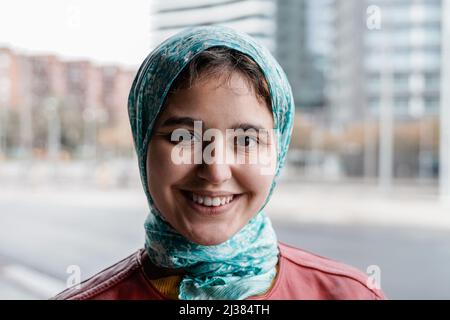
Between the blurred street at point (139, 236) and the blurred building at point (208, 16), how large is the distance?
50 cm

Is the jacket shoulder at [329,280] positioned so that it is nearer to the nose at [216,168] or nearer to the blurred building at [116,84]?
the nose at [216,168]

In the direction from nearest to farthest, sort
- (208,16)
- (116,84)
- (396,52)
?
(208,16)
(116,84)
(396,52)

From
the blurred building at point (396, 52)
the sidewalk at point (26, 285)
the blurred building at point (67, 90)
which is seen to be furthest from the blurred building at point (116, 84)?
the blurred building at point (396, 52)

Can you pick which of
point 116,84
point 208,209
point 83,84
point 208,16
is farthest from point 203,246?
point 83,84

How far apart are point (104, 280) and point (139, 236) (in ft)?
2.62

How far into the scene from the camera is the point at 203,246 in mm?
624

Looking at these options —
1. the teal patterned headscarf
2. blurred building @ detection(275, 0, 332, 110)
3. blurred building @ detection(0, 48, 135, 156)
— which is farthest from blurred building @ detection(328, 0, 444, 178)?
blurred building @ detection(0, 48, 135, 156)

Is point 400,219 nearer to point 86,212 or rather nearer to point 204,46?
point 86,212

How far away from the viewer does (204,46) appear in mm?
575

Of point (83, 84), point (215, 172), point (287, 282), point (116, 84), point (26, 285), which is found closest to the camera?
point (215, 172)

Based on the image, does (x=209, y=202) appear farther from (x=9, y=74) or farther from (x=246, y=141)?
(x=9, y=74)

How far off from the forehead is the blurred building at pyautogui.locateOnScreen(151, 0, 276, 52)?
1.68 feet

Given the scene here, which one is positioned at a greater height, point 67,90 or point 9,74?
point 9,74

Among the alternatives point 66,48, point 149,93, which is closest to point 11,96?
point 66,48
